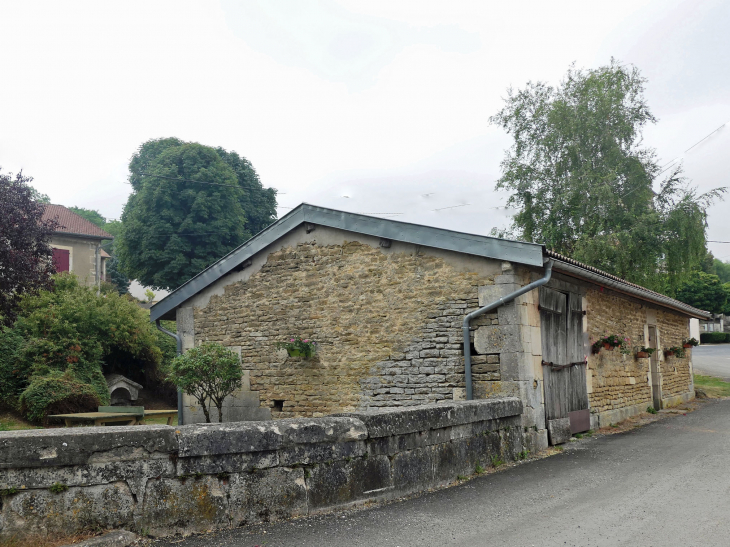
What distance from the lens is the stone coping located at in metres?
3.67

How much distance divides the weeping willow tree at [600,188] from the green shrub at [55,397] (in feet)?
45.1

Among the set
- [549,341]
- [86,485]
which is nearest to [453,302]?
[549,341]

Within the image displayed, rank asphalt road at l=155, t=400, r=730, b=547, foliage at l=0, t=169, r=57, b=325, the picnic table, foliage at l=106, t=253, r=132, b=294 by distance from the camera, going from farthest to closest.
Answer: foliage at l=106, t=253, r=132, b=294 < foliage at l=0, t=169, r=57, b=325 < the picnic table < asphalt road at l=155, t=400, r=730, b=547

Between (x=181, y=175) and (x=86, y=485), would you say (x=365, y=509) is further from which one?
(x=181, y=175)

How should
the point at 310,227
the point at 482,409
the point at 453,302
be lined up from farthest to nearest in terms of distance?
1. the point at 310,227
2. the point at 453,302
3. the point at 482,409

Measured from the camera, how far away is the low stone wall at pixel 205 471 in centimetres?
367

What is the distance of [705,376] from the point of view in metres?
21.0

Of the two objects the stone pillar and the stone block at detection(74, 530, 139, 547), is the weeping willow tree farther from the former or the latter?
the stone block at detection(74, 530, 139, 547)

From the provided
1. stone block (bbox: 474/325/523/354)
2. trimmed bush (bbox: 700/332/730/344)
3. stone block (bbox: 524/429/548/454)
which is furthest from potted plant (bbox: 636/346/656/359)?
trimmed bush (bbox: 700/332/730/344)

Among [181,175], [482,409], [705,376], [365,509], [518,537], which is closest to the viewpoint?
[518,537]

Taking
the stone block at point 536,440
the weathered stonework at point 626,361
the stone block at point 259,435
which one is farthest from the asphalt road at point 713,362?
the stone block at point 259,435

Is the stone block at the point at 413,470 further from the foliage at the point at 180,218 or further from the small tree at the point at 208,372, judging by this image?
the foliage at the point at 180,218

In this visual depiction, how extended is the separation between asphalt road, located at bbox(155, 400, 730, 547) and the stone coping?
22.1 inches

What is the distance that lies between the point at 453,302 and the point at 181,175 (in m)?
22.1
